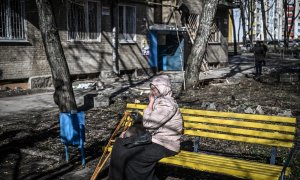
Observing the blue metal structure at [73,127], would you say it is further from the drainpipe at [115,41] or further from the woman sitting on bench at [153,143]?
the drainpipe at [115,41]

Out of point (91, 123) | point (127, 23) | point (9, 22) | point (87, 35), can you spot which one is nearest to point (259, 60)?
point (127, 23)

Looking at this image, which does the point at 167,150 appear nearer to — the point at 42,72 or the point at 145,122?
the point at 145,122

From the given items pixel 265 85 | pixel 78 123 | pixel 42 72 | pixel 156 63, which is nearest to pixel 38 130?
pixel 78 123

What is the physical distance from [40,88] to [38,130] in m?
6.65

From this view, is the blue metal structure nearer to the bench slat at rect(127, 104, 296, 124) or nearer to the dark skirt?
the dark skirt

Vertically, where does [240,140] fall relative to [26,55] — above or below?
below

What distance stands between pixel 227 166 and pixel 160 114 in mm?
940

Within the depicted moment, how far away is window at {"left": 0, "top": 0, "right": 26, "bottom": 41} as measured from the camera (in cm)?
1304

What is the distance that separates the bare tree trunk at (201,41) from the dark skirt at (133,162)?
8.75 meters

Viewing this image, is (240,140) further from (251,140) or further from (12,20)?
(12,20)

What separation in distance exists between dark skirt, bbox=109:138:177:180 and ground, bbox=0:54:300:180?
896 mm

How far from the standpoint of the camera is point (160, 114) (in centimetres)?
443

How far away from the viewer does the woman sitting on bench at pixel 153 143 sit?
4.15 meters

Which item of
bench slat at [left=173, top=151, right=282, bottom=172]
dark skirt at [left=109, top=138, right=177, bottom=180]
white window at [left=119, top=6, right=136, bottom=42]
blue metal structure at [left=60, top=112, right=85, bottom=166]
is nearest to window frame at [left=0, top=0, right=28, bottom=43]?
white window at [left=119, top=6, right=136, bottom=42]
